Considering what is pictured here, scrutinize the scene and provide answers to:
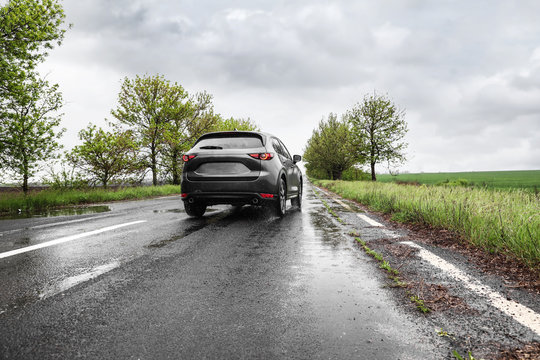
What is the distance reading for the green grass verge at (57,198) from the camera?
10.8m

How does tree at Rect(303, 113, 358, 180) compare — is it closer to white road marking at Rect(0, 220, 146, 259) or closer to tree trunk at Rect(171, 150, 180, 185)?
tree trunk at Rect(171, 150, 180, 185)

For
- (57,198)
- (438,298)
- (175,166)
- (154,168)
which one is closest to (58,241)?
(438,298)

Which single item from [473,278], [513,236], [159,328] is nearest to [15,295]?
[159,328]

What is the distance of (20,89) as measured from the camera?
1311 centimetres

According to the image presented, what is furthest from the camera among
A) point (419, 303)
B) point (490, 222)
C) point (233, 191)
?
point (233, 191)

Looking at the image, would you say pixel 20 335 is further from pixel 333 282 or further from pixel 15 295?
pixel 333 282

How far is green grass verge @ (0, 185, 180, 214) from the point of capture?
1082 cm

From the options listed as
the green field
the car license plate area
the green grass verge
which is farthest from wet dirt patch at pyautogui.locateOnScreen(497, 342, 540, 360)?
the green grass verge

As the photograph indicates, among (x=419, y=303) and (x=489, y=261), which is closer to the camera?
(x=419, y=303)

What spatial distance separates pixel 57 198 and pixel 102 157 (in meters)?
7.44

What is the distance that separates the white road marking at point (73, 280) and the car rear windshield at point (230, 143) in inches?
137

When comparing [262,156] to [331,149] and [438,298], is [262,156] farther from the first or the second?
[331,149]

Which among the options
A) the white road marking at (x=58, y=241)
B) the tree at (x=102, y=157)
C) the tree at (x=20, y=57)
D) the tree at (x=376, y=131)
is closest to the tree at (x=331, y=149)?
the tree at (x=376, y=131)

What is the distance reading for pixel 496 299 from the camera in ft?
8.19
